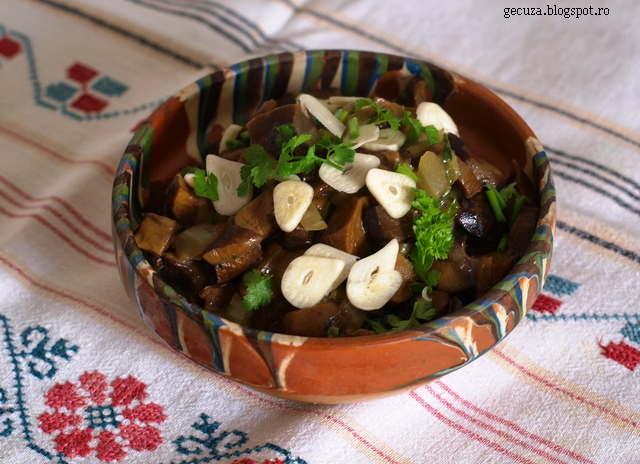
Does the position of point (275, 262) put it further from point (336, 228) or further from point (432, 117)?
point (432, 117)

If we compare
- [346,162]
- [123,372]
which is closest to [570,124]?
[346,162]

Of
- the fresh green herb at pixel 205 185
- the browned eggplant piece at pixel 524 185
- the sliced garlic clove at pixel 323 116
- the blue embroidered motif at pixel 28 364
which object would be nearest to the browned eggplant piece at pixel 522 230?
the browned eggplant piece at pixel 524 185

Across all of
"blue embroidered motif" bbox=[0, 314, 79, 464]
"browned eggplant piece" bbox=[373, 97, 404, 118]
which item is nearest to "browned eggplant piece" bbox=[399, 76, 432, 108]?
"browned eggplant piece" bbox=[373, 97, 404, 118]

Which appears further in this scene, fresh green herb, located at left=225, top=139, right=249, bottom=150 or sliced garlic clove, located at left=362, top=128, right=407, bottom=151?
fresh green herb, located at left=225, top=139, right=249, bottom=150

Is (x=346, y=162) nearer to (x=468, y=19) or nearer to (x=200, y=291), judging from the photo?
(x=200, y=291)

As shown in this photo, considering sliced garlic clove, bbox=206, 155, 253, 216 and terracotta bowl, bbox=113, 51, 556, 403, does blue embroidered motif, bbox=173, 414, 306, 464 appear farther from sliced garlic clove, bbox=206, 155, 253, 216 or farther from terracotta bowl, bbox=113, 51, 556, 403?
sliced garlic clove, bbox=206, 155, 253, 216

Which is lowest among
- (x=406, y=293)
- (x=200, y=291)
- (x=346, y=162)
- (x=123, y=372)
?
(x=123, y=372)
